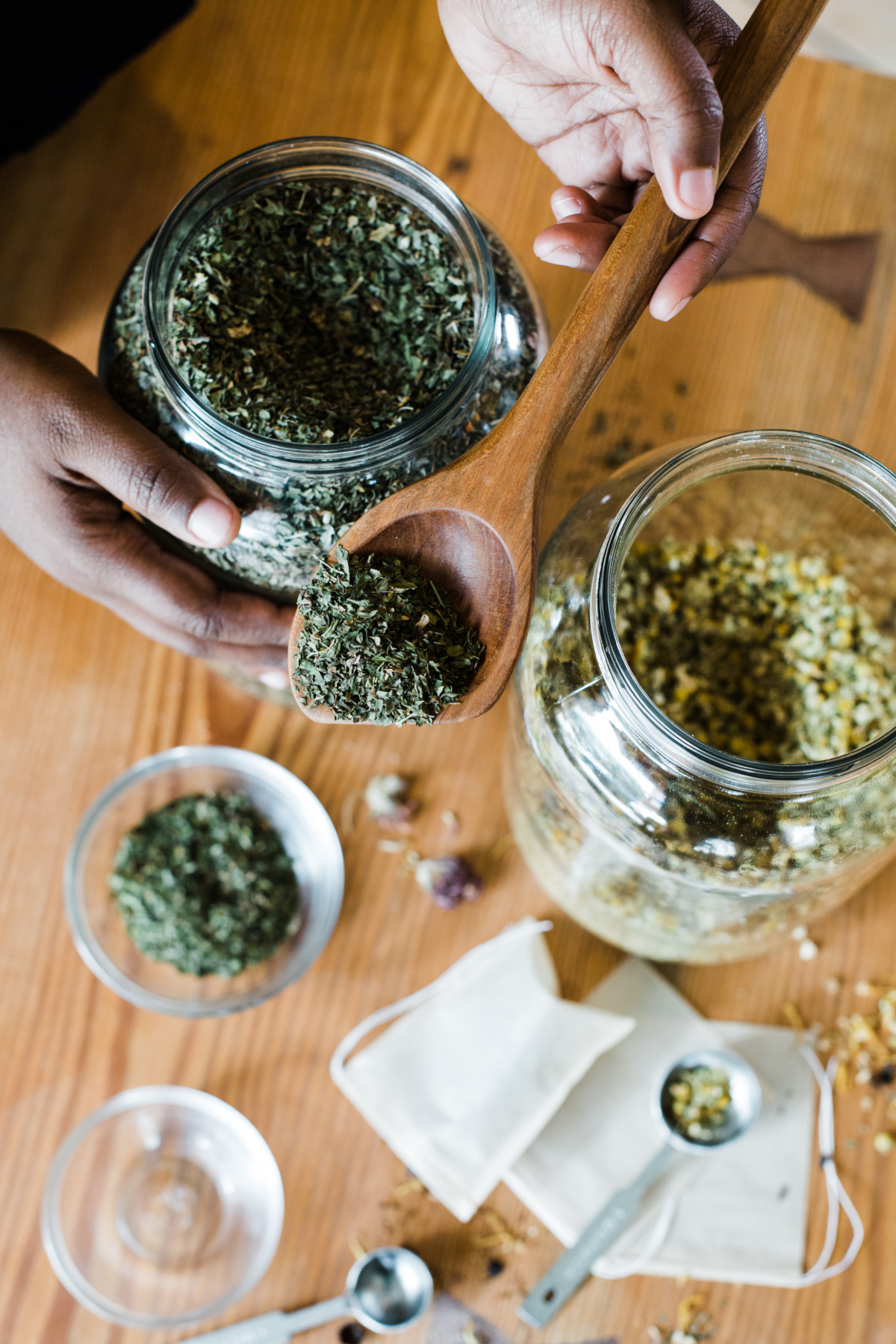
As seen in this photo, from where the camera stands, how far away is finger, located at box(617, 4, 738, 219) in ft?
2.33

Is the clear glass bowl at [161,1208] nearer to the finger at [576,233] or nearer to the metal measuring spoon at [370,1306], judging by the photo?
the metal measuring spoon at [370,1306]

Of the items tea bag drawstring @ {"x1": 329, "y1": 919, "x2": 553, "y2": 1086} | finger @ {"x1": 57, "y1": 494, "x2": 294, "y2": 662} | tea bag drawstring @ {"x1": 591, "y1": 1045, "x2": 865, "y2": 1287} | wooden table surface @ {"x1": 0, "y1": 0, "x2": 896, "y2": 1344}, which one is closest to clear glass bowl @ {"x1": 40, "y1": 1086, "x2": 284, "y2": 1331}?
A: wooden table surface @ {"x1": 0, "y1": 0, "x2": 896, "y2": 1344}

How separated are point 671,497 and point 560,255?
0.84 ft

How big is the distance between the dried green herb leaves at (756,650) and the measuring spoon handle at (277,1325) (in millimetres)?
775

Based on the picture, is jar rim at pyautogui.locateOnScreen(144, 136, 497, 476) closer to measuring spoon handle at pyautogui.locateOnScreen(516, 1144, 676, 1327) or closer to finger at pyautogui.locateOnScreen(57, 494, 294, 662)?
finger at pyautogui.locateOnScreen(57, 494, 294, 662)

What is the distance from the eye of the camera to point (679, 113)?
0.72 m

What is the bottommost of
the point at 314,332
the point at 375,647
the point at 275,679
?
the point at 275,679

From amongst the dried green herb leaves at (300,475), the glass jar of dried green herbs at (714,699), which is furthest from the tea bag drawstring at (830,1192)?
the dried green herb leaves at (300,475)

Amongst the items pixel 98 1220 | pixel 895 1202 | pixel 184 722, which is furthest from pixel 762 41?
pixel 98 1220

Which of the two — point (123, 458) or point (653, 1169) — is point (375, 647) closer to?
point (123, 458)

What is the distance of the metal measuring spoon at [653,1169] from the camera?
3.61 ft

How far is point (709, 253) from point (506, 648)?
40cm

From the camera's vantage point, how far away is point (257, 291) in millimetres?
814

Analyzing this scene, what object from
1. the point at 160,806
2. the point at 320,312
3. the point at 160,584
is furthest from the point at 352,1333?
the point at 320,312
